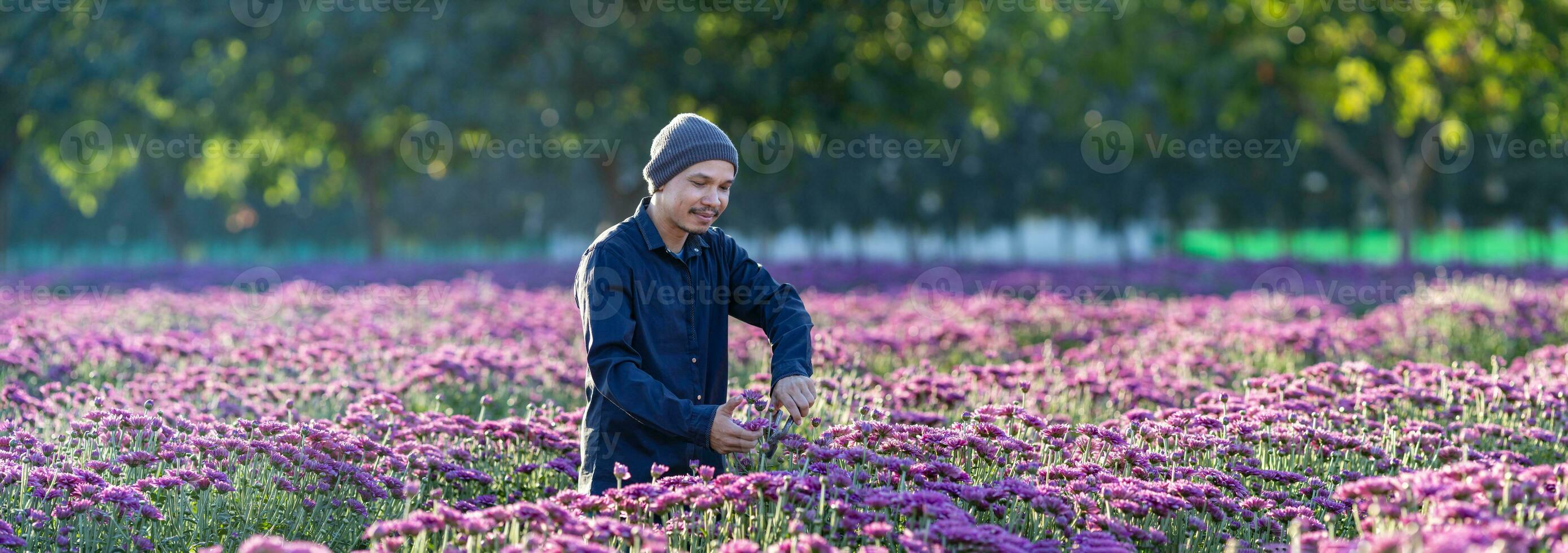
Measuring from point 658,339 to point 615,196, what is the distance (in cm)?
1903

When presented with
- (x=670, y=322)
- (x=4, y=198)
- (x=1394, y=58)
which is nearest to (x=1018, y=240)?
(x=1394, y=58)

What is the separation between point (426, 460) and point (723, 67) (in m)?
16.5

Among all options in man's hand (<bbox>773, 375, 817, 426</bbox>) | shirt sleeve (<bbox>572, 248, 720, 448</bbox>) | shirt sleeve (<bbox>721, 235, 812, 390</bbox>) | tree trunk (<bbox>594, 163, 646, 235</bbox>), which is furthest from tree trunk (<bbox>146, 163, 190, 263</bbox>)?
A: man's hand (<bbox>773, 375, 817, 426</bbox>)

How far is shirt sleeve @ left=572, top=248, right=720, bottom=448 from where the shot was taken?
3.96 metres

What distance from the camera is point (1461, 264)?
68.6 ft

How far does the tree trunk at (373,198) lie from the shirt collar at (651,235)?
26.3m

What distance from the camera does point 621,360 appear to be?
4031 millimetres

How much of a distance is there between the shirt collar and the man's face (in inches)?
3.5

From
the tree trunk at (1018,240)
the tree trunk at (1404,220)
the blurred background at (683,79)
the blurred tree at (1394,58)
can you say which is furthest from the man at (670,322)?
the tree trunk at (1018,240)

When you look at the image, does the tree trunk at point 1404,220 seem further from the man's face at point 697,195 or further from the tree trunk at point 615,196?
the man's face at point 697,195

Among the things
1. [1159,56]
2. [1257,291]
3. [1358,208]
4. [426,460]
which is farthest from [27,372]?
[1358,208]

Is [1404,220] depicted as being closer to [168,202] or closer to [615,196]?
[615,196]

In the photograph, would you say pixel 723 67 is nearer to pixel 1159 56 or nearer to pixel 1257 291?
pixel 1159 56

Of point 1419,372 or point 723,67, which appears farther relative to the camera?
point 723,67
